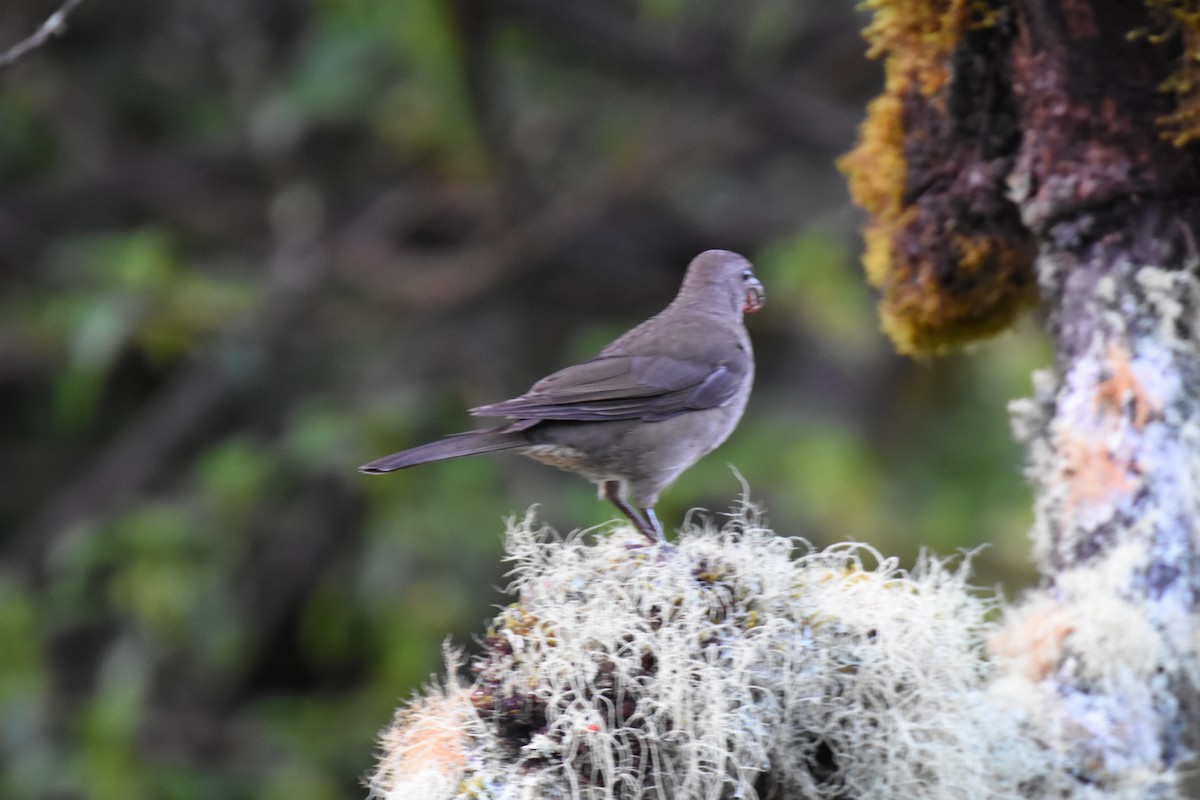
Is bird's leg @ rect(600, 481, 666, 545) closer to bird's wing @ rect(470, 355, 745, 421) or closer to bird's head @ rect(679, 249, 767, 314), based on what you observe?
bird's wing @ rect(470, 355, 745, 421)

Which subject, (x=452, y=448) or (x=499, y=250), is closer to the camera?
(x=452, y=448)

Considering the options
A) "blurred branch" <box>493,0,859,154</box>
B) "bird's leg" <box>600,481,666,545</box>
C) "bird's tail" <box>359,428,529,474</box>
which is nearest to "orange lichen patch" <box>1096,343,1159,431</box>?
"bird's leg" <box>600,481,666,545</box>

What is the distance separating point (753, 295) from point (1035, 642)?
1.26 metres

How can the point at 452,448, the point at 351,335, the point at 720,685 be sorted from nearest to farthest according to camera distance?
the point at 720,685
the point at 452,448
the point at 351,335

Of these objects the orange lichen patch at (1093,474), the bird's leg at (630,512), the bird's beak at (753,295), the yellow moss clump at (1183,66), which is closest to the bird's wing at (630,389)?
the bird's leg at (630,512)

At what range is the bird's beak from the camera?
3764 mm

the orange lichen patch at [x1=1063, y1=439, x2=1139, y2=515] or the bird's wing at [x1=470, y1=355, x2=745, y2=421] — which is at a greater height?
the bird's wing at [x1=470, y1=355, x2=745, y2=421]

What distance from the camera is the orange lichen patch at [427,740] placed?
89.7 inches

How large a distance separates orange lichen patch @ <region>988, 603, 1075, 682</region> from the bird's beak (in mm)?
1166

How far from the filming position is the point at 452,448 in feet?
9.87

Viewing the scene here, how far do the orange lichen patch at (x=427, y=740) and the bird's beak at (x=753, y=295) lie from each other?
1706 mm

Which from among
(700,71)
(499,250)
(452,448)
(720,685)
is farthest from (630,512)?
(700,71)

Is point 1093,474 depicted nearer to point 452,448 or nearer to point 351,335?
point 452,448

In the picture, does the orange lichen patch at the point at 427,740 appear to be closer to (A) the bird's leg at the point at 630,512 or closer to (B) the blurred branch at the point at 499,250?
(A) the bird's leg at the point at 630,512
